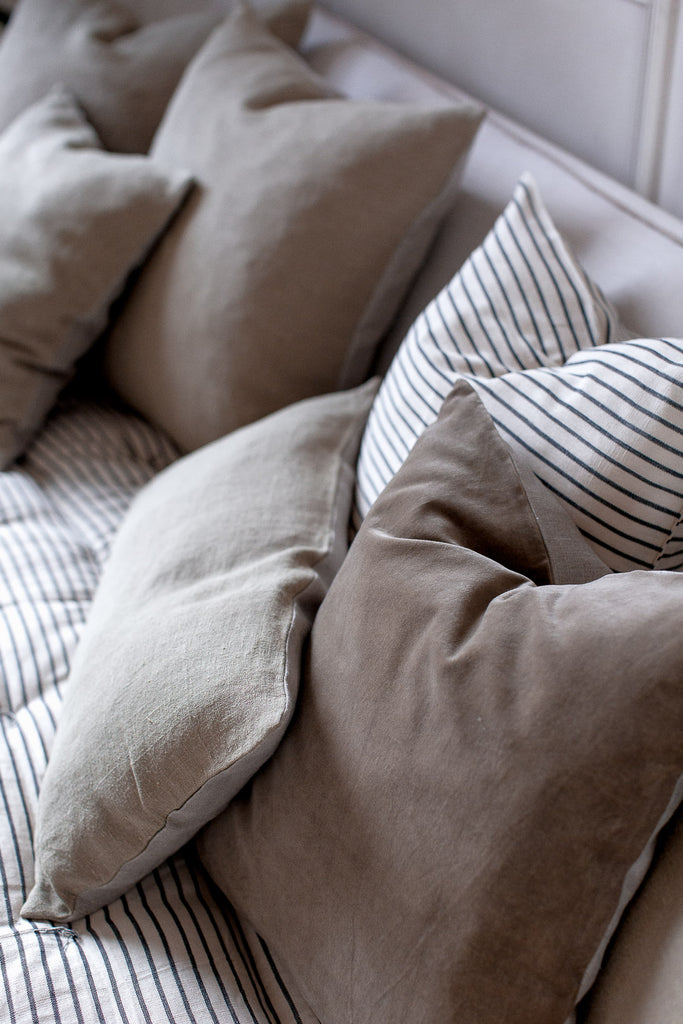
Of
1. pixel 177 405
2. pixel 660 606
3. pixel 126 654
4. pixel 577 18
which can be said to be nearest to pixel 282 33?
pixel 577 18

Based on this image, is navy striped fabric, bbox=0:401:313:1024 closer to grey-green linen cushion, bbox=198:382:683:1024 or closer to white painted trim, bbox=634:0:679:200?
grey-green linen cushion, bbox=198:382:683:1024

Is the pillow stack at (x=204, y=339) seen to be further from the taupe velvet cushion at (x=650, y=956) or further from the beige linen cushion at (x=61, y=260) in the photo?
the taupe velvet cushion at (x=650, y=956)

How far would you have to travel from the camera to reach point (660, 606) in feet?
1.57

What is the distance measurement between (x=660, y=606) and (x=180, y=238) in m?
0.90

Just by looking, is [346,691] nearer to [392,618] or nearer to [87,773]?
[392,618]

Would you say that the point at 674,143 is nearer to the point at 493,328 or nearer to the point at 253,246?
the point at 493,328

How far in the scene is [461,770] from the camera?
0.50m

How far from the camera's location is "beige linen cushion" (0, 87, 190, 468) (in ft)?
3.85

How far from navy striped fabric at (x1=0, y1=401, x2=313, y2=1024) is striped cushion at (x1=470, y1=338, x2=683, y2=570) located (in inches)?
16.0

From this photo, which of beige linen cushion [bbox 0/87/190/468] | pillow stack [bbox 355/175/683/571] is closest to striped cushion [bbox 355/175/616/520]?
pillow stack [bbox 355/175/683/571]

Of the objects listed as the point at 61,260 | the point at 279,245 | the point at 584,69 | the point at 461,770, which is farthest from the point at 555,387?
the point at 61,260

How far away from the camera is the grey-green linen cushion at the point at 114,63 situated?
1.41 m

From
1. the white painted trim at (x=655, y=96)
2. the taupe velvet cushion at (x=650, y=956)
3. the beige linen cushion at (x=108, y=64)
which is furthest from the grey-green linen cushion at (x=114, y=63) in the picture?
the taupe velvet cushion at (x=650, y=956)

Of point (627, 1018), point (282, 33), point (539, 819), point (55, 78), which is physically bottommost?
point (627, 1018)
